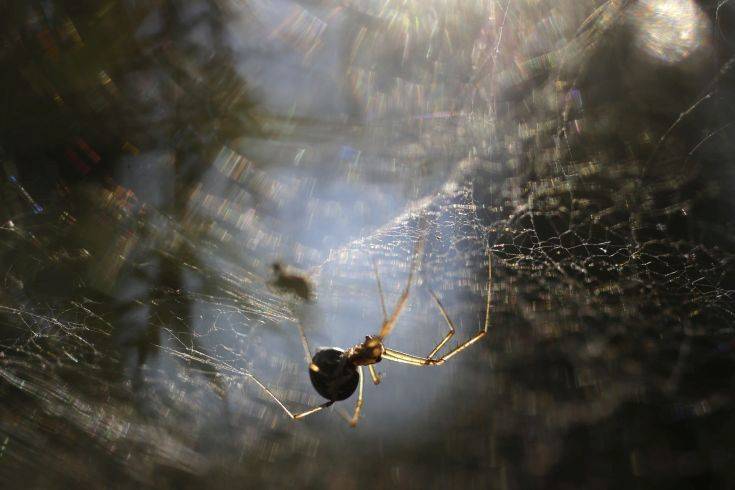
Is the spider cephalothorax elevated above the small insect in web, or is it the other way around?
the spider cephalothorax

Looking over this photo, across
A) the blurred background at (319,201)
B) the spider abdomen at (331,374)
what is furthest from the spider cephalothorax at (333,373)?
the blurred background at (319,201)

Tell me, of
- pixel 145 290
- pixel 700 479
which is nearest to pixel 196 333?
pixel 145 290

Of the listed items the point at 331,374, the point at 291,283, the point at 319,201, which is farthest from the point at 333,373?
the point at 319,201

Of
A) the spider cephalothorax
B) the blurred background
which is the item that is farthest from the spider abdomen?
the blurred background

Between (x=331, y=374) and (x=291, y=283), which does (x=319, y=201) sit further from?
(x=331, y=374)

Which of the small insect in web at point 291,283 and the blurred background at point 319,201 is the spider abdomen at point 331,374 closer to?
the blurred background at point 319,201

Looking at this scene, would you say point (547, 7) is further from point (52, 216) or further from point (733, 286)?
point (52, 216)

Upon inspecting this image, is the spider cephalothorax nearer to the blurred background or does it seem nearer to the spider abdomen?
the spider abdomen
